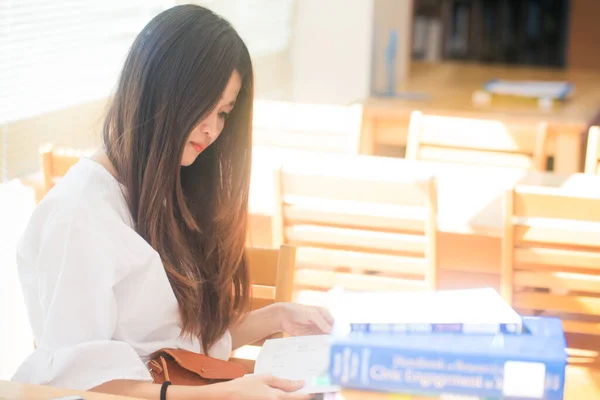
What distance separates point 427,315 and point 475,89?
361 centimetres

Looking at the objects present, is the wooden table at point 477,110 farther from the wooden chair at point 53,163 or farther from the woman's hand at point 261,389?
the woman's hand at point 261,389

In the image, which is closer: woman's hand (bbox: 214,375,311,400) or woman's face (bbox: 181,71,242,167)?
woman's hand (bbox: 214,375,311,400)

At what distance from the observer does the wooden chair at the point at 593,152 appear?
118 inches

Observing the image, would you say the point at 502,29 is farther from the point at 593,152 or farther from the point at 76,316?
the point at 76,316

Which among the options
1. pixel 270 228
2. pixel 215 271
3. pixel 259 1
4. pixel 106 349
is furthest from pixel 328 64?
pixel 106 349

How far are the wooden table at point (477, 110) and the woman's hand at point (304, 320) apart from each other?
231 centimetres

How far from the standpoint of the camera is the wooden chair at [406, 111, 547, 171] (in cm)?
320

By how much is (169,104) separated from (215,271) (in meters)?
0.38

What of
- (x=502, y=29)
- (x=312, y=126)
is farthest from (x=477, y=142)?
(x=502, y=29)

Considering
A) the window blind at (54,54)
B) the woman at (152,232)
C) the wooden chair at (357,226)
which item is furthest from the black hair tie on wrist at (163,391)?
the window blind at (54,54)

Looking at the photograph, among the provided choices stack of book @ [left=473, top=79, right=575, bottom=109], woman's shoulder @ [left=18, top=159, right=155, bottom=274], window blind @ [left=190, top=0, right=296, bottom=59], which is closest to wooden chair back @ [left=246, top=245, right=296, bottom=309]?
woman's shoulder @ [left=18, top=159, right=155, bottom=274]

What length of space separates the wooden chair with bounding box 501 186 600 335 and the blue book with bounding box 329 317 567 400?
112cm

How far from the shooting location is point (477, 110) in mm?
3984

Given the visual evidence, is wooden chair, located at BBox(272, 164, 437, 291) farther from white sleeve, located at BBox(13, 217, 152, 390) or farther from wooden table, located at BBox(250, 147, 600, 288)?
white sleeve, located at BBox(13, 217, 152, 390)
